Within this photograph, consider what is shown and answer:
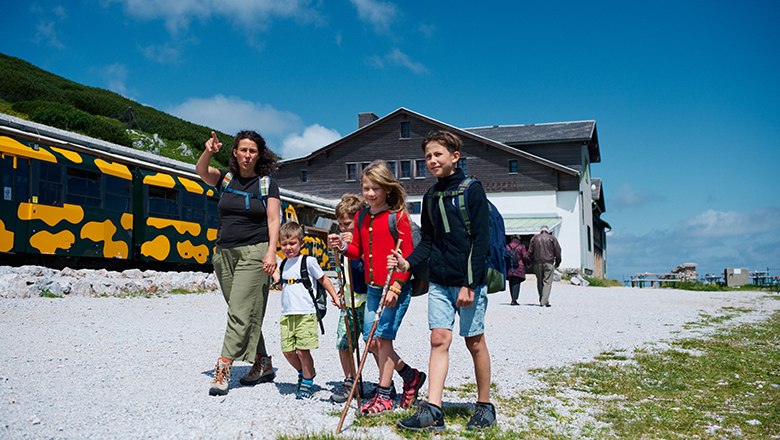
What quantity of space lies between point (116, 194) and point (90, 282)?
12.8ft

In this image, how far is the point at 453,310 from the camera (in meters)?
4.50

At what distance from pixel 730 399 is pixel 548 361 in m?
2.40

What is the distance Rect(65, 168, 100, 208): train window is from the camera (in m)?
15.2

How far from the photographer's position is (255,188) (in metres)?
5.74

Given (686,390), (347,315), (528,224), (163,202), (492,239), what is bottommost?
(686,390)

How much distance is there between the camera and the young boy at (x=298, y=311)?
5398 mm

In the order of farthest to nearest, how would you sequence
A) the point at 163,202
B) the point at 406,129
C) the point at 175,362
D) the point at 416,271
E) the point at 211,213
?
1. the point at 406,129
2. the point at 211,213
3. the point at 163,202
4. the point at 175,362
5. the point at 416,271

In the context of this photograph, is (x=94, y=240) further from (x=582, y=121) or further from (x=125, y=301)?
(x=582, y=121)

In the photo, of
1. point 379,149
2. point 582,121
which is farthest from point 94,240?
point 582,121

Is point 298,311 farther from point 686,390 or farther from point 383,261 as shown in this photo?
point 686,390

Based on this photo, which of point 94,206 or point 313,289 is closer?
point 313,289

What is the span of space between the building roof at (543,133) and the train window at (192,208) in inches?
1037

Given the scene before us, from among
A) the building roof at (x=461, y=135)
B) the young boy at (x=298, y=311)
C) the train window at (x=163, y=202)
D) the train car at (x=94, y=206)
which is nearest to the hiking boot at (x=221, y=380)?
the young boy at (x=298, y=311)

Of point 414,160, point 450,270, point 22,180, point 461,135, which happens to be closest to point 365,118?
point 414,160
